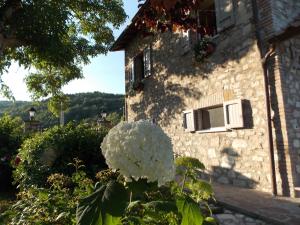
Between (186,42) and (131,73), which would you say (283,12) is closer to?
(186,42)

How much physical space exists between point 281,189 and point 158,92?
5506 millimetres

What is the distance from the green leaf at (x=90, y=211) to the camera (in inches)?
48.8

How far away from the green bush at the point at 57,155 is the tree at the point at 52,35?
382 cm

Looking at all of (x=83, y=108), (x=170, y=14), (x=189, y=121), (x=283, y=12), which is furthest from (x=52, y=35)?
(x=83, y=108)

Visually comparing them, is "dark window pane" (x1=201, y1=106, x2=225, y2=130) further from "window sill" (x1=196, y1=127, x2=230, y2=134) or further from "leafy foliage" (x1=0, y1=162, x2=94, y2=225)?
"leafy foliage" (x1=0, y1=162, x2=94, y2=225)

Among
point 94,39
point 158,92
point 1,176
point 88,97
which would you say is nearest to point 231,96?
point 158,92

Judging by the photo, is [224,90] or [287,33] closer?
[287,33]

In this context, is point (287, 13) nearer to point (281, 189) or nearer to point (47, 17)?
point (281, 189)

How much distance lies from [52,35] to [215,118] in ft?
18.2

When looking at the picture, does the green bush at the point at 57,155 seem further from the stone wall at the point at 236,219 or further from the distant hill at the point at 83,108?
the distant hill at the point at 83,108

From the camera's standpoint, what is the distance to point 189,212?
5.06ft

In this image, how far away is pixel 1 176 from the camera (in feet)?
27.3

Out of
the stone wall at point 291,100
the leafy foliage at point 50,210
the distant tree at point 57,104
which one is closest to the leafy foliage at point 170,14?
the leafy foliage at point 50,210

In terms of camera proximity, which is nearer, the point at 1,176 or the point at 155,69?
the point at 1,176
